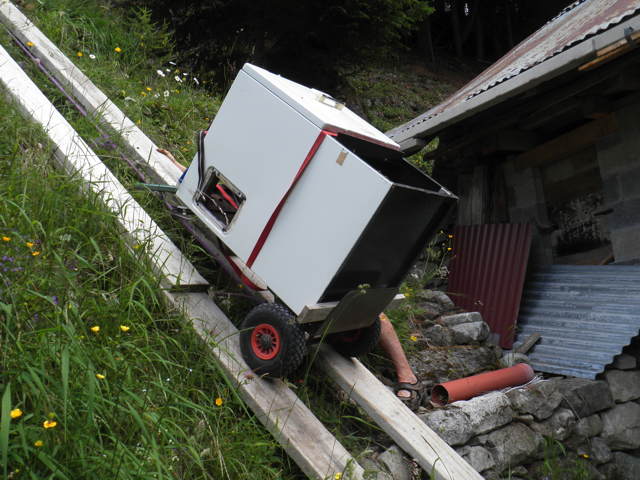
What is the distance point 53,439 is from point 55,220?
1.34 metres

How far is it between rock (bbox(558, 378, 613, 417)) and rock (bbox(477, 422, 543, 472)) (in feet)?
1.55

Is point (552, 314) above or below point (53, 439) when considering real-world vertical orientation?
above

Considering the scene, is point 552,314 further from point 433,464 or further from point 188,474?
point 188,474

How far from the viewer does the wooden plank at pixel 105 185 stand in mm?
2828

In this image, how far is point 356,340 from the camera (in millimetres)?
2859

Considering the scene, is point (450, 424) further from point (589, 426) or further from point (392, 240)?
point (589, 426)

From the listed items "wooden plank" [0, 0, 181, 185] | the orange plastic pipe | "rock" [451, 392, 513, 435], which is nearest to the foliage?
"wooden plank" [0, 0, 181, 185]

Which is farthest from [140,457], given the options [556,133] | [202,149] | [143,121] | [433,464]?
[556,133]

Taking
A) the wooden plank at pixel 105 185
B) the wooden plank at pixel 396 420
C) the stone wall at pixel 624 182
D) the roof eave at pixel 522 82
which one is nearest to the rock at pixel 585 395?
the stone wall at pixel 624 182

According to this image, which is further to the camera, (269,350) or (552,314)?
(552,314)

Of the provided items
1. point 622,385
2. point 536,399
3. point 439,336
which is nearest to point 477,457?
point 536,399

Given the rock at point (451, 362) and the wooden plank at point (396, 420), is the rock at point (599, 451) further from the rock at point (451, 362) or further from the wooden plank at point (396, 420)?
the wooden plank at point (396, 420)

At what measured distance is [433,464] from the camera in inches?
95.2

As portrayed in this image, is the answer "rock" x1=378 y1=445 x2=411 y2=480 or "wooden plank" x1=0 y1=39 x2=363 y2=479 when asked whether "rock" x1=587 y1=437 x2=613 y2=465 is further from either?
"wooden plank" x1=0 y1=39 x2=363 y2=479
